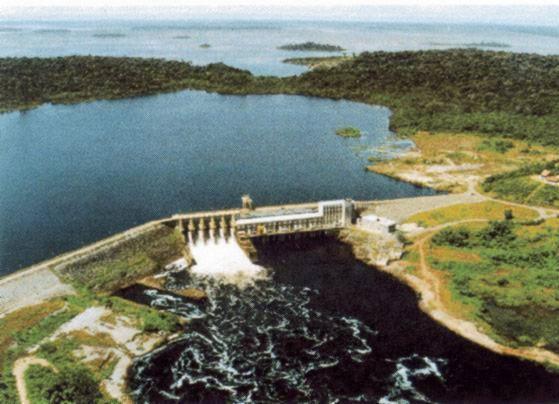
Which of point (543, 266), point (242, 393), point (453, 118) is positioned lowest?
point (242, 393)

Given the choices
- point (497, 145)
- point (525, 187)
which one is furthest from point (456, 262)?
point (497, 145)

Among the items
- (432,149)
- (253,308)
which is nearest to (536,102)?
(432,149)

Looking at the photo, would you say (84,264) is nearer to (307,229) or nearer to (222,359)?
(222,359)

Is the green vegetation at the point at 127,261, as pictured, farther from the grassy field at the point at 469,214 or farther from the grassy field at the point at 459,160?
the grassy field at the point at 459,160

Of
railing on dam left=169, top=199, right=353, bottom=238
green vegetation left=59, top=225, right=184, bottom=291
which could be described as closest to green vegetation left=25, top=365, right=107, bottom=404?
green vegetation left=59, top=225, right=184, bottom=291

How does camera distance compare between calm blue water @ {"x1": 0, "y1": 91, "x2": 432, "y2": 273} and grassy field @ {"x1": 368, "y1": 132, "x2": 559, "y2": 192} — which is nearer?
calm blue water @ {"x1": 0, "y1": 91, "x2": 432, "y2": 273}

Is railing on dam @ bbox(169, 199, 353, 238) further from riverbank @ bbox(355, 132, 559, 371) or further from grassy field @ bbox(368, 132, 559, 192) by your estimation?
grassy field @ bbox(368, 132, 559, 192)

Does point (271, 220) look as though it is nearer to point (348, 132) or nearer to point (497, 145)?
point (348, 132)
